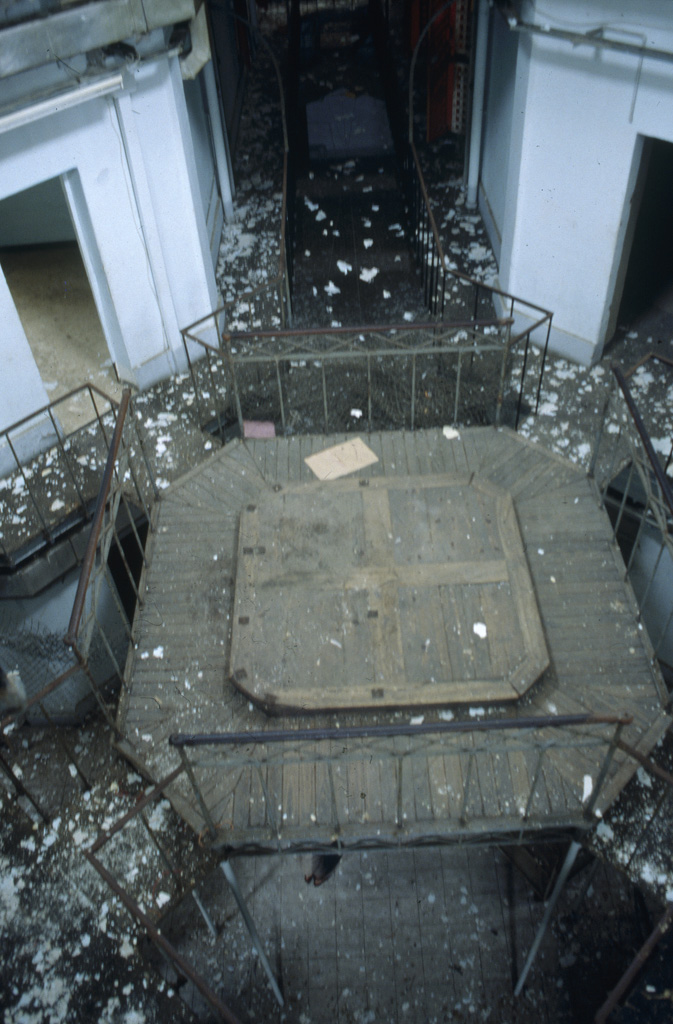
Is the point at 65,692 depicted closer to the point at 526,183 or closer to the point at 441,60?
the point at 526,183

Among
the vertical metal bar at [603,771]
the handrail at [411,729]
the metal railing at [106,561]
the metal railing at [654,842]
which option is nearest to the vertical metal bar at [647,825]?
the metal railing at [654,842]

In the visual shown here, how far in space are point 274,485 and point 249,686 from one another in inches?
70.7

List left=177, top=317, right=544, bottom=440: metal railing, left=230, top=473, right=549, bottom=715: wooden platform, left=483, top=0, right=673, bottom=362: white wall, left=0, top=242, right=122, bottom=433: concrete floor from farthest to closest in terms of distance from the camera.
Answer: left=0, top=242, right=122, bottom=433: concrete floor, left=177, top=317, right=544, bottom=440: metal railing, left=483, top=0, right=673, bottom=362: white wall, left=230, top=473, right=549, bottom=715: wooden platform

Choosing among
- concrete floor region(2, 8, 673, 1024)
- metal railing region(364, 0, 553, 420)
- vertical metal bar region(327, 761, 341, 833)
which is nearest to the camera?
vertical metal bar region(327, 761, 341, 833)

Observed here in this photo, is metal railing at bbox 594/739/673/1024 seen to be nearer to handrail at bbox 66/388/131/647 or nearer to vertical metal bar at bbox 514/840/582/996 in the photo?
vertical metal bar at bbox 514/840/582/996

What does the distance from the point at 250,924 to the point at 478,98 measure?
8810 mm

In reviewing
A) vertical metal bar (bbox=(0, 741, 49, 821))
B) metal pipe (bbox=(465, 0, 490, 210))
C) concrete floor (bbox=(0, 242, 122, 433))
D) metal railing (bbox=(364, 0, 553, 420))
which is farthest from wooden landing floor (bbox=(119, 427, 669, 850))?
metal pipe (bbox=(465, 0, 490, 210))

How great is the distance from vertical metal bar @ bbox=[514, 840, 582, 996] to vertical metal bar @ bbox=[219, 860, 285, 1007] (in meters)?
1.59

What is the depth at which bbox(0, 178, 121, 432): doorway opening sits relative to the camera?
7637mm

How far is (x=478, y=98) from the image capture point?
9.02 meters

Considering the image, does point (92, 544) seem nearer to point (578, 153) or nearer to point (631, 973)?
point (631, 973)

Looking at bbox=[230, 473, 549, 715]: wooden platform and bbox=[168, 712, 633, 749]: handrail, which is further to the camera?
bbox=[230, 473, 549, 715]: wooden platform

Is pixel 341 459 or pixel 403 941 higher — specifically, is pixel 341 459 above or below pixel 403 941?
above

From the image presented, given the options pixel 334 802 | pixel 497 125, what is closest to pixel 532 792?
pixel 334 802
